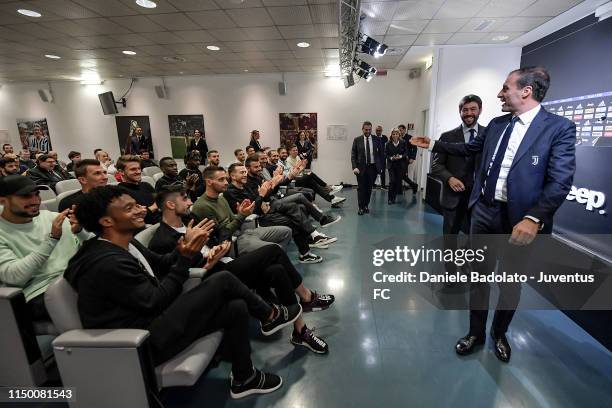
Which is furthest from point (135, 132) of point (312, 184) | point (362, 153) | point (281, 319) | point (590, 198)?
point (590, 198)

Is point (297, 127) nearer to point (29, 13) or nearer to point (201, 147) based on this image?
point (201, 147)

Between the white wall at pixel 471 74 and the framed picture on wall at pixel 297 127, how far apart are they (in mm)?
3542

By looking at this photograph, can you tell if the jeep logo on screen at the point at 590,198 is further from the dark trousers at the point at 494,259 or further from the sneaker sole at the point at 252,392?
the sneaker sole at the point at 252,392

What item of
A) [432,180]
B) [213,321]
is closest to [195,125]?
[432,180]

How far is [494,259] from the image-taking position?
6.41 ft

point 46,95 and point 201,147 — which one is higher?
point 46,95

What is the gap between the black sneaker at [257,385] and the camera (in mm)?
1646

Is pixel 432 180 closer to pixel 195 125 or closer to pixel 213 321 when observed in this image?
pixel 213 321

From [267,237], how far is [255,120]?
6.61 metres

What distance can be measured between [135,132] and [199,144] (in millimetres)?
2190

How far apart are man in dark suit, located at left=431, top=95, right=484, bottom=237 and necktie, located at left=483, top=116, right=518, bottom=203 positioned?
64 cm

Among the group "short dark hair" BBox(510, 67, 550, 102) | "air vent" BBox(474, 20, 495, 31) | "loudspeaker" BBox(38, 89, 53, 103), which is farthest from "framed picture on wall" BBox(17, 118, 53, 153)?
"short dark hair" BBox(510, 67, 550, 102)

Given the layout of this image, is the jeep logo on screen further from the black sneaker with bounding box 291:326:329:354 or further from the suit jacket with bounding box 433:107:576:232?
the black sneaker with bounding box 291:326:329:354

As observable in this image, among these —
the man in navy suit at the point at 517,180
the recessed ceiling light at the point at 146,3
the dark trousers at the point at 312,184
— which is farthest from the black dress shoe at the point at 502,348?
the recessed ceiling light at the point at 146,3
